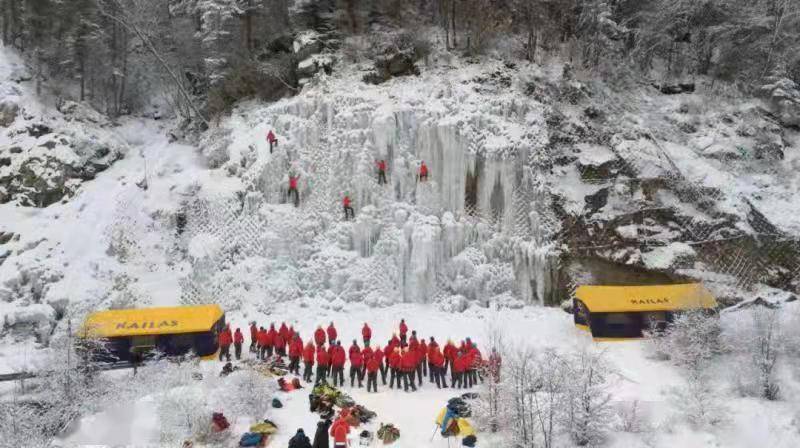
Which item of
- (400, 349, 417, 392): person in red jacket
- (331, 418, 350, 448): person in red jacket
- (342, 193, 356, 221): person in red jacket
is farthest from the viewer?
A: (342, 193, 356, 221): person in red jacket

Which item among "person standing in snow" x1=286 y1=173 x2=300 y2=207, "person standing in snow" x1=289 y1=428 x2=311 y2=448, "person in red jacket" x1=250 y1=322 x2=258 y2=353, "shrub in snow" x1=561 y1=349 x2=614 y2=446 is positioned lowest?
"person in red jacket" x1=250 y1=322 x2=258 y2=353

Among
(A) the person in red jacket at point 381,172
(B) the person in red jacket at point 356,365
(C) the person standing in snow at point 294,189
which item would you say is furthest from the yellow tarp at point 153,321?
(A) the person in red jacket at point 381,172

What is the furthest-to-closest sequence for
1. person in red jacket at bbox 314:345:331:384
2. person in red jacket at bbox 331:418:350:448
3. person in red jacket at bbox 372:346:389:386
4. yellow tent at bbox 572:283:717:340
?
1. yellow tent at bbox 572:283:717:340
2. person in red jacket at bbox 314:345:331:384
3. person in red jacket at bbox 372:346:389:386
4. person in red jacket at bbox 331:418:350:448

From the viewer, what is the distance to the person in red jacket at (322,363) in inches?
Answer: 542

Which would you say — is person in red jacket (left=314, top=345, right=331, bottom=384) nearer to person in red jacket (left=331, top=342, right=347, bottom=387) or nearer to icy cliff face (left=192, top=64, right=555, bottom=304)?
person in red jacket (left=331, top=342, right=347, bottom=387)

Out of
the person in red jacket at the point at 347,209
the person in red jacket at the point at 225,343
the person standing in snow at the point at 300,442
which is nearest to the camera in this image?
the person standing in snow at the point at 300,442

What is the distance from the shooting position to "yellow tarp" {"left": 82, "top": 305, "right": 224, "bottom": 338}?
586 inches

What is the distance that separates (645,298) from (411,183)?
8.53 metres

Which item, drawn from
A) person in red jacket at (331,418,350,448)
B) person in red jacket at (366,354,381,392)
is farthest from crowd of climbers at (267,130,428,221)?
person in red jacket at (331,418,350,448)

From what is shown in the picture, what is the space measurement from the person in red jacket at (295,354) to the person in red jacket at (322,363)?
63 centimetres

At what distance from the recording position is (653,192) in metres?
19.1

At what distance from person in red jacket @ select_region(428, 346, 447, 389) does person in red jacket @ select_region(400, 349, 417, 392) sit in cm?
46

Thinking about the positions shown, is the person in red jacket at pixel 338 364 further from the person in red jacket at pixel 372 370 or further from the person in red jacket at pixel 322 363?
the person in red jacket at pixel 372 370

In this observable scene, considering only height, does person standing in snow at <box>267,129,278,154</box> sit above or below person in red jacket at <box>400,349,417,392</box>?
above
